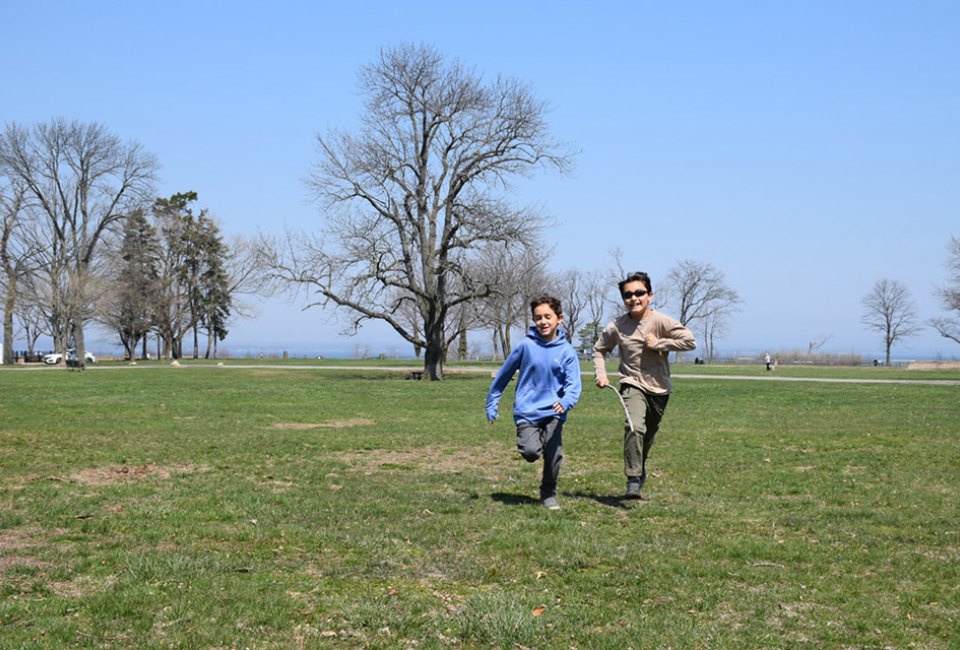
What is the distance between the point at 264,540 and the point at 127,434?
30.6 ft

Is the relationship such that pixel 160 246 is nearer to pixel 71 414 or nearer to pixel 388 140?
pixel 388 140

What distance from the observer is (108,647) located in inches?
185

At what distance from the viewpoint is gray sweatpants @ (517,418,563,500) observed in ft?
28.2

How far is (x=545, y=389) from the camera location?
871cm

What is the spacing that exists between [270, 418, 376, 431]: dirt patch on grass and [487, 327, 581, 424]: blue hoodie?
9370mm

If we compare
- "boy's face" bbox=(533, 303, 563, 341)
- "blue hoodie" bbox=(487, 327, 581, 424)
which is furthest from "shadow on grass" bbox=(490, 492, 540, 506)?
"boy's face" bbox=(533, 303, 563, 341)

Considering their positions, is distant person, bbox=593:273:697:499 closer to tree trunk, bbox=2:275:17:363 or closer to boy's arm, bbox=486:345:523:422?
boy's arm, bbox=486:345:523:422

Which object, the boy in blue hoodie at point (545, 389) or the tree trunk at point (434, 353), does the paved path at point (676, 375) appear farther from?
the boy in blue hoodie at point (545, 389)

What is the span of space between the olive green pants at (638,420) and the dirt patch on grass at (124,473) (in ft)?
17.5

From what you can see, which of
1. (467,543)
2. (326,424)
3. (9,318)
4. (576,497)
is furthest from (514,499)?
(9,318)

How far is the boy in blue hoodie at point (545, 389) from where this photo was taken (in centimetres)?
864

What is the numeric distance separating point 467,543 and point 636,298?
3.13 metres

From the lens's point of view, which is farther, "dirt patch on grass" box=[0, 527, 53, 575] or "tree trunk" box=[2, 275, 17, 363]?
"tree trunk" box=[2, 275, 17, 363]

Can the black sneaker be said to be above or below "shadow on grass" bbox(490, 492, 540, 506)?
above
